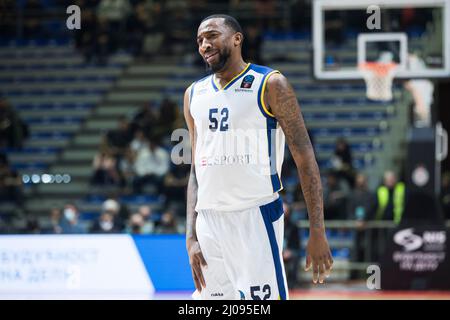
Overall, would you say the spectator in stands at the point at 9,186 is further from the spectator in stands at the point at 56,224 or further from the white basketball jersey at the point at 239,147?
the white basketball jersey at the point at 239,147

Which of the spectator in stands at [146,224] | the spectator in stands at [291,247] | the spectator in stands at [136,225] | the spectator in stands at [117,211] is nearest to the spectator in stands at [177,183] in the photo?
the spectator in stands at [117,211]

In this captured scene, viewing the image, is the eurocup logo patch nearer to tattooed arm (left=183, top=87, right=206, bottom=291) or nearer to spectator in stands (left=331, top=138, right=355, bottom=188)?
tattooed arm (left=183, top=87, right=206, bottom=291)

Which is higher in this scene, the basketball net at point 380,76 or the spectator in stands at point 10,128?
the basketball net at point 380,76

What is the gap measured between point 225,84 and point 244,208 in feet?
2.38

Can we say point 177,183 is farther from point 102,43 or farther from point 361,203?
point 102,43

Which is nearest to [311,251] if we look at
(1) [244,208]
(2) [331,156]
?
(1) [244,208]

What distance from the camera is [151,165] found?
17.3 metres

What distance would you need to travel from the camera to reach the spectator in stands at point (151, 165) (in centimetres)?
1719

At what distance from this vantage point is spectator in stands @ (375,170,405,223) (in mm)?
15117

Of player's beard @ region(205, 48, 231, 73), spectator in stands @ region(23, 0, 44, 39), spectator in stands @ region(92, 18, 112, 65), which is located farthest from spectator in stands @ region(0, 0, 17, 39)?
player's beard @ region(205, 48, 231, 73)

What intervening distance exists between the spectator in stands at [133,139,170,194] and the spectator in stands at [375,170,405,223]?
4225mm

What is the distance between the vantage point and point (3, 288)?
13.2 metres

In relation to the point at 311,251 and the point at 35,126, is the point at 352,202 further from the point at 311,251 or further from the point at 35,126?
the point at 311,251

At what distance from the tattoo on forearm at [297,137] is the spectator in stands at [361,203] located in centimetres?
1034
